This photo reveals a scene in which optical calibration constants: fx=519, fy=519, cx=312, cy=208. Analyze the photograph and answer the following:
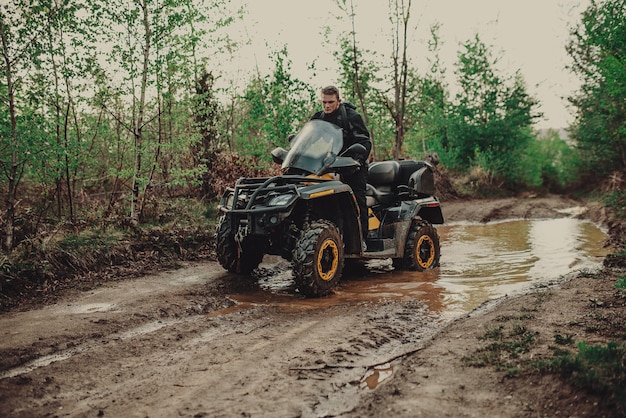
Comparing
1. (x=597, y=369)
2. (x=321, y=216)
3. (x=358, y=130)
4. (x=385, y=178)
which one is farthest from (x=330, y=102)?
(x=597, y=369)

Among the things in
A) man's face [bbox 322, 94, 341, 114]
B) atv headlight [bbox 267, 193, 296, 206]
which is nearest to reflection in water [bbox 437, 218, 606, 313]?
atv headlight [bbox 267, 193, 296, 206]

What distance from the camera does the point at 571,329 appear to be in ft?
13.8

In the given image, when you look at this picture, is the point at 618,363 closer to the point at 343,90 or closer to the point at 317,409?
the point at 317,409

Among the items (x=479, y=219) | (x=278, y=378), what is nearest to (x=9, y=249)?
(x=278, y=378)

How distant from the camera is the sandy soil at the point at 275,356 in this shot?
306 centimetres

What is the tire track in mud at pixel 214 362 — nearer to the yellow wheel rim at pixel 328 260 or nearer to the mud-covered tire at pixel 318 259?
the mud-covered tire at pixel 318 259

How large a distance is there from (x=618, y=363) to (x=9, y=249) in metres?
7.14

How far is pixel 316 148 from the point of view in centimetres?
680

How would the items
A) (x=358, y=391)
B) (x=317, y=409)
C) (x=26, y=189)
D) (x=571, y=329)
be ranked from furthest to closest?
(x=26, y=189), (x=571, y=329), (x=358, y=391), (x=317, y=409)

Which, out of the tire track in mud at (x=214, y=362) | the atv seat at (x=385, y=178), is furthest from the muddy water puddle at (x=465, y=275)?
the atv seat at (x=385, y=178)

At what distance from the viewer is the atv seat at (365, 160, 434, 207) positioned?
26.9 feet

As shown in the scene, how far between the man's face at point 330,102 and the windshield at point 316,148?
0.90 feet

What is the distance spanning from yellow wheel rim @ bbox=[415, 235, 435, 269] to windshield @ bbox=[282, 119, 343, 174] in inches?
92.1

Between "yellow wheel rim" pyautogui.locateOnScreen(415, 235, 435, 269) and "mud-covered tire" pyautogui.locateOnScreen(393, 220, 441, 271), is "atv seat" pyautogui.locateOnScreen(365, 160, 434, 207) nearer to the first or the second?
"mud-covered tire" pyautogui.locateOnScreen(393, 220, 441, 271)
